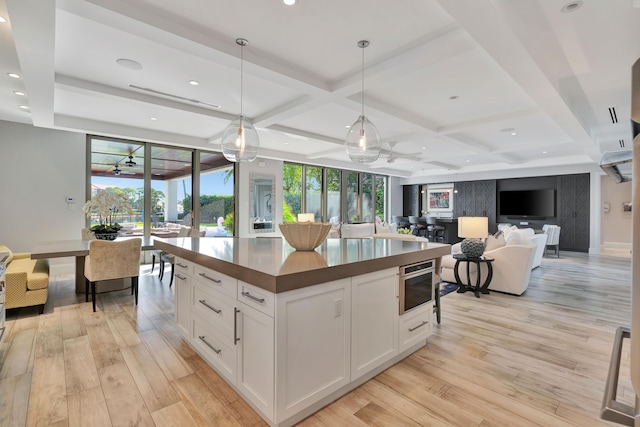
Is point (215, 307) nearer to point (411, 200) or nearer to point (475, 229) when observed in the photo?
point (475, 229)

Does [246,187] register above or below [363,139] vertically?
below

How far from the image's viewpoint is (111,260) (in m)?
3.61

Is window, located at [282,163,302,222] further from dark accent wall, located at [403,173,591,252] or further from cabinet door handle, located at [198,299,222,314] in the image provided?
cabinet door handle, located at [198,299,222,314]

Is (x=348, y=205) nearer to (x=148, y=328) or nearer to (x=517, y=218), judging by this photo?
(x=517, y=218)

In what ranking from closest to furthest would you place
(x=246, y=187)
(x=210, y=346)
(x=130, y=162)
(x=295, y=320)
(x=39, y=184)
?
(x=295, y=320) → (x=210, y=346) → (x=39, y=184) → (x=130, y=162) → (x=246, y=187)

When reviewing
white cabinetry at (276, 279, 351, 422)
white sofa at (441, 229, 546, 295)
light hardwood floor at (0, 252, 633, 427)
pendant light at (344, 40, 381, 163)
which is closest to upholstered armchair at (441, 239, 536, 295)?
white sofa at (441, 229, 546, 295)

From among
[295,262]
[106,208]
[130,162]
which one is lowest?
[295,262]

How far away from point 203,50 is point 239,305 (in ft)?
7.36

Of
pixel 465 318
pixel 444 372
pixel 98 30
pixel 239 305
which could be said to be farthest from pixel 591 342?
pixel 98 30

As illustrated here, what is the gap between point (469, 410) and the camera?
1.92m

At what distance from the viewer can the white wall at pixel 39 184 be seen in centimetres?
527

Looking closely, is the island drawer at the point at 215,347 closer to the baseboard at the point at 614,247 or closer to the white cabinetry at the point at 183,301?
the white cabinetry at the point at 183,301

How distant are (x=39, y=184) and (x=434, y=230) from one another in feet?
33.4

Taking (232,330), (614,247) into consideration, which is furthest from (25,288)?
(614,247)
